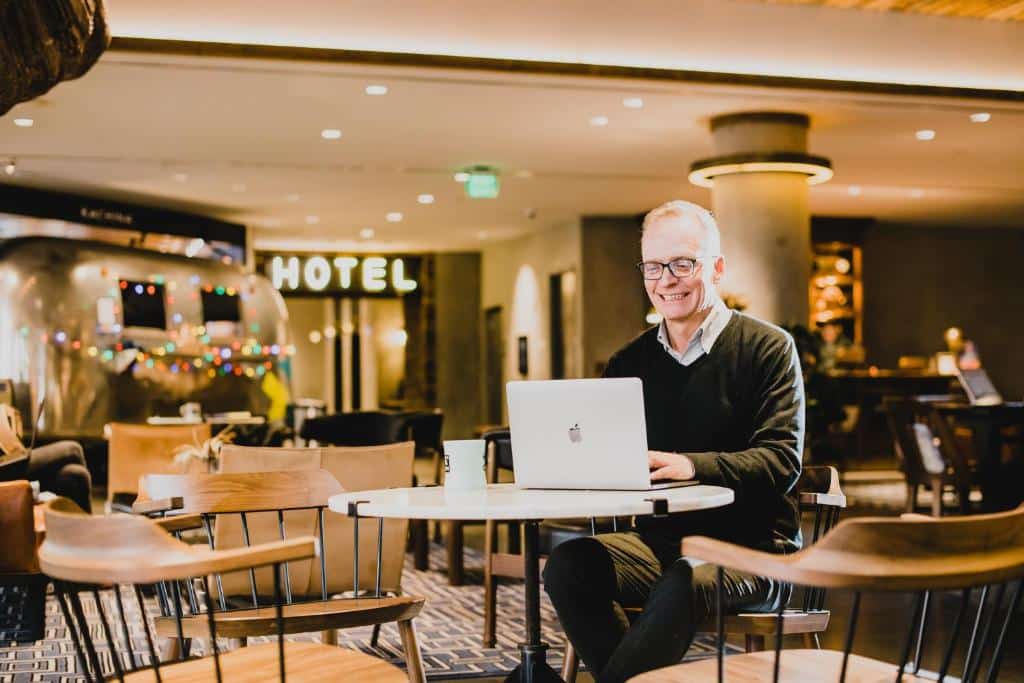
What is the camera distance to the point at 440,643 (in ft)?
16.3

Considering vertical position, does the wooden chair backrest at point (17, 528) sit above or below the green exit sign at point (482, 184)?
below

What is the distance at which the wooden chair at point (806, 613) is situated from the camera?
2.77 meters

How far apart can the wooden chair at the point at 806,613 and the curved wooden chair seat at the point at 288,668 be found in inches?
28.6

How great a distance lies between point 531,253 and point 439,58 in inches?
395

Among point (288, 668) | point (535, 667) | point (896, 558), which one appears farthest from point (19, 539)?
point (896, 558)

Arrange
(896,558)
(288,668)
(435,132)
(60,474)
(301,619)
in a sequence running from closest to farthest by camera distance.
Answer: (896,558), (288,668), (301,619), (60,474), (435,132)

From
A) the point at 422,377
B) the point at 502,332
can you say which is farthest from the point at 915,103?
the point at 422,377

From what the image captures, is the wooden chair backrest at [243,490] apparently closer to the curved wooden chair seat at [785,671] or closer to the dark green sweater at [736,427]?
the dark green sweater at [736,427]

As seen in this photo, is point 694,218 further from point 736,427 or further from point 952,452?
point 952,452

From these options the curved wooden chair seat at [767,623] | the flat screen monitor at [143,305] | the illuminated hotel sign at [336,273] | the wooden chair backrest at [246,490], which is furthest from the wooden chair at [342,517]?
the illuminated hotel sign at [336,273]

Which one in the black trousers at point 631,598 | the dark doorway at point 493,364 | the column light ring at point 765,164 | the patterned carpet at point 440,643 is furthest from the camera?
the dark doorway at point 493,364

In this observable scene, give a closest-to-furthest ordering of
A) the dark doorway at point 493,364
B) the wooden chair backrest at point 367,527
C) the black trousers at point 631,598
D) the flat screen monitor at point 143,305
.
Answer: the black trousers at point 631,598 → the wooden chair backrest at point 367,527 → the flat screen monitor at point 143,305 → the dark doorway at point 493,364

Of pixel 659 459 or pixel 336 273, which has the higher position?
pixel 336 273

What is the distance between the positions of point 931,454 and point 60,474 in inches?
217
